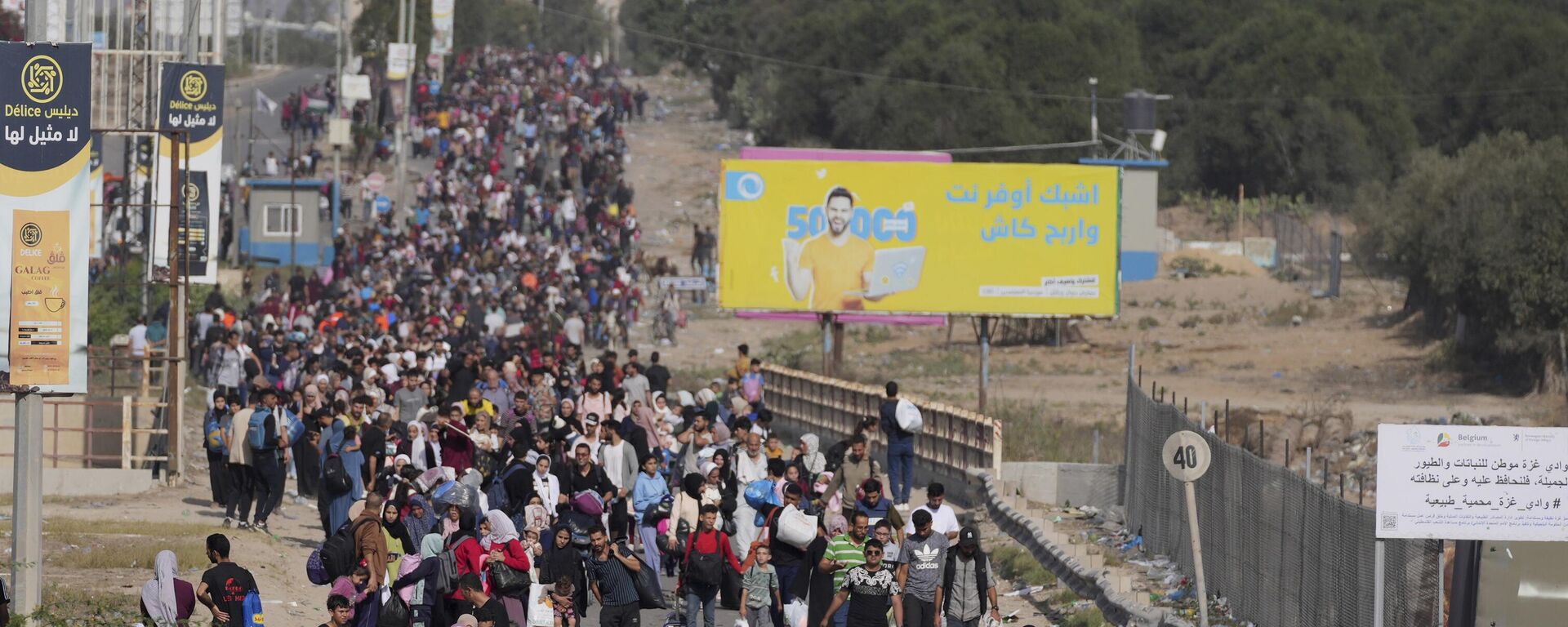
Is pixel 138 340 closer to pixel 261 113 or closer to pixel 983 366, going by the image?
pixel 983 366

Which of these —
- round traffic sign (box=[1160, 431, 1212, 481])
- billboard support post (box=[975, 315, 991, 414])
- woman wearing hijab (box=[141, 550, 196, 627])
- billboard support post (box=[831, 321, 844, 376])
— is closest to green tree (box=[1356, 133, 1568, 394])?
billboard support post (box=[975, 315, 991, 414])

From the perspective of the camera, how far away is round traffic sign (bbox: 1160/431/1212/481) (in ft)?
48.9

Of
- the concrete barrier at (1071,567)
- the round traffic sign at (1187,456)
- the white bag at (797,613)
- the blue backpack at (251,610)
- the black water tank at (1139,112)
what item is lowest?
the concrete barrier at (1071,567)

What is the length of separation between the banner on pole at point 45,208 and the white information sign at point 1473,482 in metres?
7.69

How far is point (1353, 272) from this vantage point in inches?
2264

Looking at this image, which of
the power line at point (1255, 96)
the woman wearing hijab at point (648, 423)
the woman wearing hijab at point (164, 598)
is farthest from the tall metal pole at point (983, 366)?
the power line at point (1255, 96)

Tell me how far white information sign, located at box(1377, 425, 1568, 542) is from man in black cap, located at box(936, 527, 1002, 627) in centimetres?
260

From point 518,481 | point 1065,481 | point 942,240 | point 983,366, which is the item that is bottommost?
point 1065,481

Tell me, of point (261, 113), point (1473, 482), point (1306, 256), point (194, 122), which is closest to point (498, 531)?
point (1473, 482)

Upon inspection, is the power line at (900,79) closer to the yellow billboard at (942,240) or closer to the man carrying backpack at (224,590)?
the yellow billboard at (942,240)

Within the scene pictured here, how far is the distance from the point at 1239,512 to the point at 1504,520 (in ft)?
12.1

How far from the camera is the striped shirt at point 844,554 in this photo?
13.5 metres

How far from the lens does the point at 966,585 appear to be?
45.6 ft

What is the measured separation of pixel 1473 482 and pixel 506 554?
18.6ft
